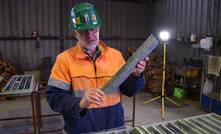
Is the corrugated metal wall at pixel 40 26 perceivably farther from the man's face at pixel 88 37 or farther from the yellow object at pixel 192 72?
the man's face at pixel 88 37

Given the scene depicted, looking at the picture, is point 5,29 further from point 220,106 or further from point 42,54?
point 220,106

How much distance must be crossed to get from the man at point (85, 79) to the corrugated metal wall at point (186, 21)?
14.1ft

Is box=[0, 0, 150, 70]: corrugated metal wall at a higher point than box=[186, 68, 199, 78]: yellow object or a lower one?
higher

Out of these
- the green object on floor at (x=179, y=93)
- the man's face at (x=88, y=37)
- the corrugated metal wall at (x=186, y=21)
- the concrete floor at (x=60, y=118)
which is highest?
the corrugated metal wall at (x=186, y=21)

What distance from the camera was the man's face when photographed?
1.35 metres

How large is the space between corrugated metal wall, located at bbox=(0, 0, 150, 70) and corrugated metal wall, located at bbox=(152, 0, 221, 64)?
1.15 metres

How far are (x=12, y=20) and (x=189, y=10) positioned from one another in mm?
5022

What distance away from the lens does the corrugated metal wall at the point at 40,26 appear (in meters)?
6.21

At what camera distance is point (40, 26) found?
6469mm

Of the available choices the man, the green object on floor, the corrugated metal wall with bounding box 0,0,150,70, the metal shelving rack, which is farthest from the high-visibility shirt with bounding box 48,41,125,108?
the corrugated metal wall with bounding box 0,0,150,70

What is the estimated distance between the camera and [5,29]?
618cm

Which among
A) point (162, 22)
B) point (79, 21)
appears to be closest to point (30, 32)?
point (162, 22)

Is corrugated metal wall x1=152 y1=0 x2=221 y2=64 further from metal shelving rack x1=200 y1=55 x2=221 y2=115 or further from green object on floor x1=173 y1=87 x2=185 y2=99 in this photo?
green object on floor x1=173 y1=87 x2=185 y2=99

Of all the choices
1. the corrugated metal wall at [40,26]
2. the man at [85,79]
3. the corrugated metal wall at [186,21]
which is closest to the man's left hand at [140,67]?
the man at [85,79]
